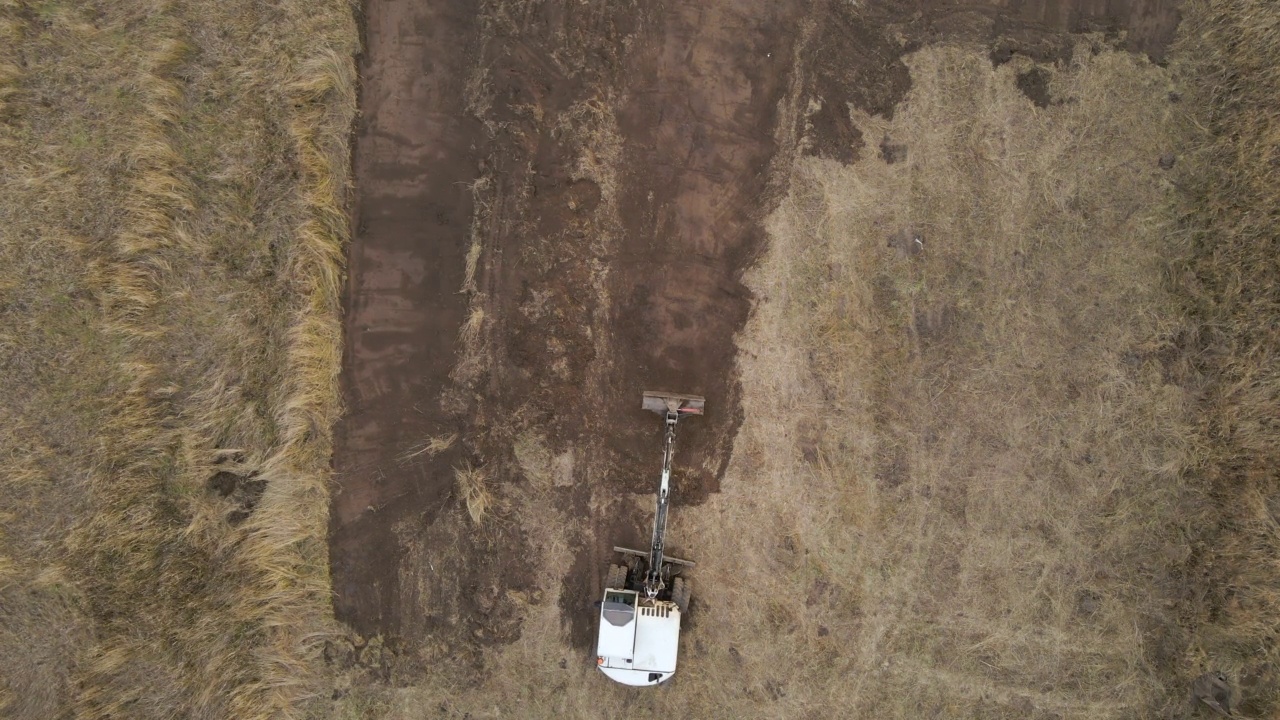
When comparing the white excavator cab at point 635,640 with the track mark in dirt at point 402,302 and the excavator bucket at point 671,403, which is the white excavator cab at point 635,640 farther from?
the track mark in dirt at point 402,302

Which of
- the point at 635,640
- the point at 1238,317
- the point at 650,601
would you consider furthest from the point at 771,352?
the point at 1238,317

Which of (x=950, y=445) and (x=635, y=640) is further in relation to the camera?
(x=950, y=445)

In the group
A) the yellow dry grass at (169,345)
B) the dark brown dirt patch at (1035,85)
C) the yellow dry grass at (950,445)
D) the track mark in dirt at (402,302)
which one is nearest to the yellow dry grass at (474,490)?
the track mark in dirt at (402,302)

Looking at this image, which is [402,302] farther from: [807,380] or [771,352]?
[807,380]

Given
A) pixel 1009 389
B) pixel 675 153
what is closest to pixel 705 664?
pixel 1009 389

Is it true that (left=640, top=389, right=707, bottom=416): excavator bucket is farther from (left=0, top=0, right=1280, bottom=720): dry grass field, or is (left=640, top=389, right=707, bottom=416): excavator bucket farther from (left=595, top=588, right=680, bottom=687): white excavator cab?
(left=595, top=588, right=680, bottom=687): white excavator cab
